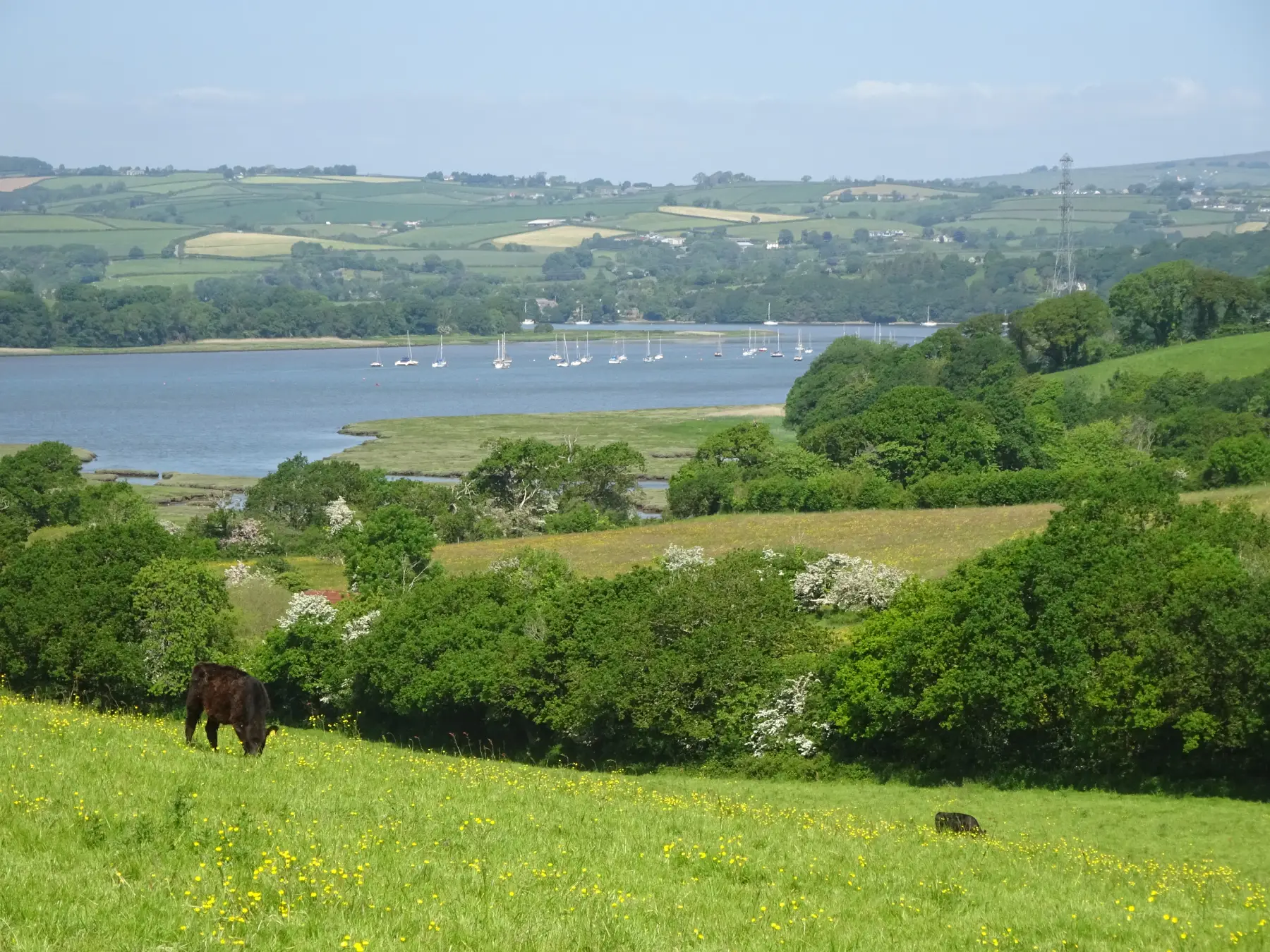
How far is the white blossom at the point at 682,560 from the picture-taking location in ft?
146

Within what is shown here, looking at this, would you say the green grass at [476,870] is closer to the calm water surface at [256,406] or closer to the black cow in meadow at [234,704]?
the black cow in meadow at [234,704]

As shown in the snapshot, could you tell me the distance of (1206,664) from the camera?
31750mm

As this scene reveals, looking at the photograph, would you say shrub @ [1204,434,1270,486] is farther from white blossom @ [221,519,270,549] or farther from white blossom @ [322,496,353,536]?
white blossom @ [221,519,270,549]

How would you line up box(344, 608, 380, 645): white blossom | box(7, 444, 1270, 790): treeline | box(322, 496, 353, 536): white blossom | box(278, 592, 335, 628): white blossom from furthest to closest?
box(322, 496, 353, 536): white blossom < box(278, 592, 335, 628): white blossom < box(344, 608, 380, 645): white blossom < box(7, 444, 1270, 790): treeline

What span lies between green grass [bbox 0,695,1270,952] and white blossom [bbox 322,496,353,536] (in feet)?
172

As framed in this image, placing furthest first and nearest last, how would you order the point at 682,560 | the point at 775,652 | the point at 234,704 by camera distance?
the point at 682,560
the point at 775,652
the point at 234,704

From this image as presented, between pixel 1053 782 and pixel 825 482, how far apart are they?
1817 inches

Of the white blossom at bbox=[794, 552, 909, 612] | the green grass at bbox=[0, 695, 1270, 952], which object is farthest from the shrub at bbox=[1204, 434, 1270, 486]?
the green grass at bbox=[0, 695, 1270, 952]

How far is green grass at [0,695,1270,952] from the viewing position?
1056cm

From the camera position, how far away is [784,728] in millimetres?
35562

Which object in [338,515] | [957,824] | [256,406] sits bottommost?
[256,406]

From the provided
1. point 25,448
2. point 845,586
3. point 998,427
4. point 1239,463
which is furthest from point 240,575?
point 25,448

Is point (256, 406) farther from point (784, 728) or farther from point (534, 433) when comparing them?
point (784, 728)

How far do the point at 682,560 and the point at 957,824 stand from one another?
2871 cm
